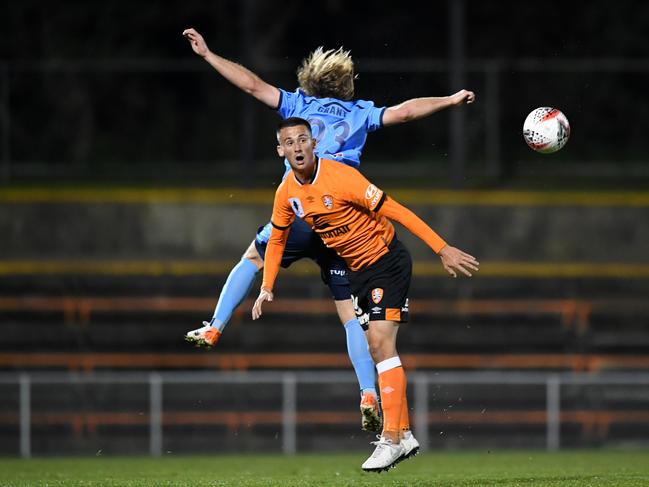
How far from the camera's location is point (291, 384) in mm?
17734

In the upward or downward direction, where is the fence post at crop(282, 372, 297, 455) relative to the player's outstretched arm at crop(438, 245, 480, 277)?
downward

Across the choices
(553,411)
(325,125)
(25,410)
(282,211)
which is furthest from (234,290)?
(553,411)

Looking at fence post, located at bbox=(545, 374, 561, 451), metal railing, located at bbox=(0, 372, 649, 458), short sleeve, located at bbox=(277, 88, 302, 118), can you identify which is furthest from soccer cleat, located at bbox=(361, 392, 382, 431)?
fence post, located at bbox=(545, 374, 561, 451)

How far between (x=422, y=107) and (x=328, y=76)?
841mm

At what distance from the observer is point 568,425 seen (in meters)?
18.2

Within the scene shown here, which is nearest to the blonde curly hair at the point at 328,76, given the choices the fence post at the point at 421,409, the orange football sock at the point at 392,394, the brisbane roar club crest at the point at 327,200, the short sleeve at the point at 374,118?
the short sleeve at the point at 374,118

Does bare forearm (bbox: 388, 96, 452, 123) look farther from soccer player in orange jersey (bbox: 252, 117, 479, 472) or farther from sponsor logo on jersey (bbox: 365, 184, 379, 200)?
sponsor logo on jersey (bbox: 365, 184, 379, 200)

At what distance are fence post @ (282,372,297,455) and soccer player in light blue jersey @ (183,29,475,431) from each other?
26.4ft

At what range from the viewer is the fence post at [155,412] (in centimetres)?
1761

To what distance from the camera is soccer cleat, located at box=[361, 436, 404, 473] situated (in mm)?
8914

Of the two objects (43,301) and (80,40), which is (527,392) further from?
(80,40)

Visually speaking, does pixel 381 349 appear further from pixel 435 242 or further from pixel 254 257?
pixel 254 257

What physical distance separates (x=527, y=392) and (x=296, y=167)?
9.45m

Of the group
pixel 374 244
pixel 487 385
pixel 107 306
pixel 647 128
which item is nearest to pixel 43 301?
pixel 107 306
